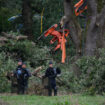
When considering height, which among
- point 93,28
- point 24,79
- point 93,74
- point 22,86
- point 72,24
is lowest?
point 22,86

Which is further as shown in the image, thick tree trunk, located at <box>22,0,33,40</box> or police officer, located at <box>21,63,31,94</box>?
thick tree trunk, located at <box>22,0,33,40</box>

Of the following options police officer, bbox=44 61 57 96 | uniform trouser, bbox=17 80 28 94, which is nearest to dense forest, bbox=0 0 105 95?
uniform trouser, bbox=17 80 28 94

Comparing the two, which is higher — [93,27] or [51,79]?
[93,27]

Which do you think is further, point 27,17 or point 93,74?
point 27,17

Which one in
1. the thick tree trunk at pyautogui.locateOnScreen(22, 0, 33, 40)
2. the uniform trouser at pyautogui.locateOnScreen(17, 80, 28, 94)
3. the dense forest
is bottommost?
the uniform trouser at pyautogui.locateOnScreen(17, 80, 28, 94)

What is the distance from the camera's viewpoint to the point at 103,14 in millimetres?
17828

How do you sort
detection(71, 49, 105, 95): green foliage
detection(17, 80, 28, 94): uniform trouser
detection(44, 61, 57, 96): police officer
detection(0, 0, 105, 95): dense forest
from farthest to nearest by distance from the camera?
detection(0, 0, 105, 95): dense forest → detection(17, 80, 28, 94): uniform trouser → detection(71, 49, 105, 95): green foliage → detection(44, 61, 57, 96): police officer

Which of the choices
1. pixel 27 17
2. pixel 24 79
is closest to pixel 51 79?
pixel 24 79

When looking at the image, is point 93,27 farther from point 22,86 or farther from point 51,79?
point 22,86

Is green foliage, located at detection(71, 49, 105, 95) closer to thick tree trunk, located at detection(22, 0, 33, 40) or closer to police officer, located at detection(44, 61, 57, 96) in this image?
police officer, located at detection(44, 61, 57, 96)

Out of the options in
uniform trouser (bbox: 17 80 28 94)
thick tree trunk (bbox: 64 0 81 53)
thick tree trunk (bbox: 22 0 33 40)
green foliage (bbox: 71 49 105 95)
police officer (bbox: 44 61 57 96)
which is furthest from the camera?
thick tree trunk (bbox: 22 0 33 40)

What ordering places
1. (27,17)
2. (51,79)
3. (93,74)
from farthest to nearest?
(27,17) → (93,74) → (51,79)

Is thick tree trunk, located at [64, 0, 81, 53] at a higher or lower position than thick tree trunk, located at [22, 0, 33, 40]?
lower

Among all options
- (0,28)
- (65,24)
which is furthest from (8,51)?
(0,28)
